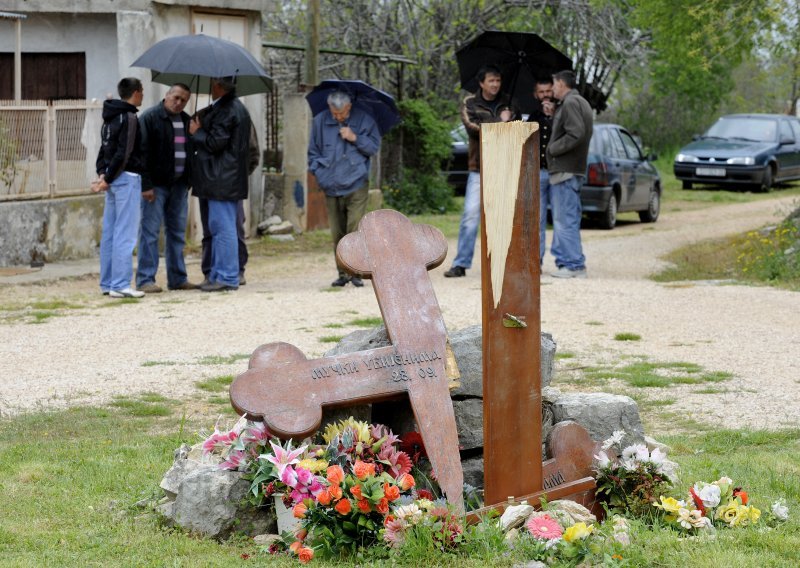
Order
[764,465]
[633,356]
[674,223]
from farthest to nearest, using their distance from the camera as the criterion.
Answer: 1. [674,223]
2. [633,356]
3. [764,465]

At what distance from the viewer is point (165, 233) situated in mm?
12016

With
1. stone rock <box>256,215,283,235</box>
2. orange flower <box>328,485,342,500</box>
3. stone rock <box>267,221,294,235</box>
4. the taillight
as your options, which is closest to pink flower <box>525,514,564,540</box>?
orange flower <box>328,485,342,500</box>

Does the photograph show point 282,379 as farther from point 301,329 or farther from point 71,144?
point 71,144

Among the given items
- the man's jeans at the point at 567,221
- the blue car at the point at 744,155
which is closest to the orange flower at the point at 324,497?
the man's jeans at the point at 567,221

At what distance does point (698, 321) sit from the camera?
10.1m

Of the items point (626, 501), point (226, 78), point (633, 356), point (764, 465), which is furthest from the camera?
point (226, 78)

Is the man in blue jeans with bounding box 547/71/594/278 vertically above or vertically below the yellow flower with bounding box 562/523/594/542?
above

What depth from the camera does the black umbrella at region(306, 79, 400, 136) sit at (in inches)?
464

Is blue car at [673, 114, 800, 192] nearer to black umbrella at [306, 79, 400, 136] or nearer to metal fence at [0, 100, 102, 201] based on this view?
metal fence at [0, 100, 102, 201]

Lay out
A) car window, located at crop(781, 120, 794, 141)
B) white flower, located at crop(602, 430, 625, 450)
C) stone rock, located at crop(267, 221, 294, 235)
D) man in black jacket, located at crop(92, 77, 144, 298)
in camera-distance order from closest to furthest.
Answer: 1. white flower, located at crop(602, 430, 625, 450)
2. man in black jacket, located at crop(92, 77, 144, 298)
3. stone rock, located at crop(267, 221, 294, 235)
4. car window, located at crop(781, 120, 794, 141)

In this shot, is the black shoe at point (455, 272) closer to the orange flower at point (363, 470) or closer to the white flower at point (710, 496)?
the white flower at point (710, 496)

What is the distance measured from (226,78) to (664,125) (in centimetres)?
2390

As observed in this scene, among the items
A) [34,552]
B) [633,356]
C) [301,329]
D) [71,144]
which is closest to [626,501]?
[34,552]

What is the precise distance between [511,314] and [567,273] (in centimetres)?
838
